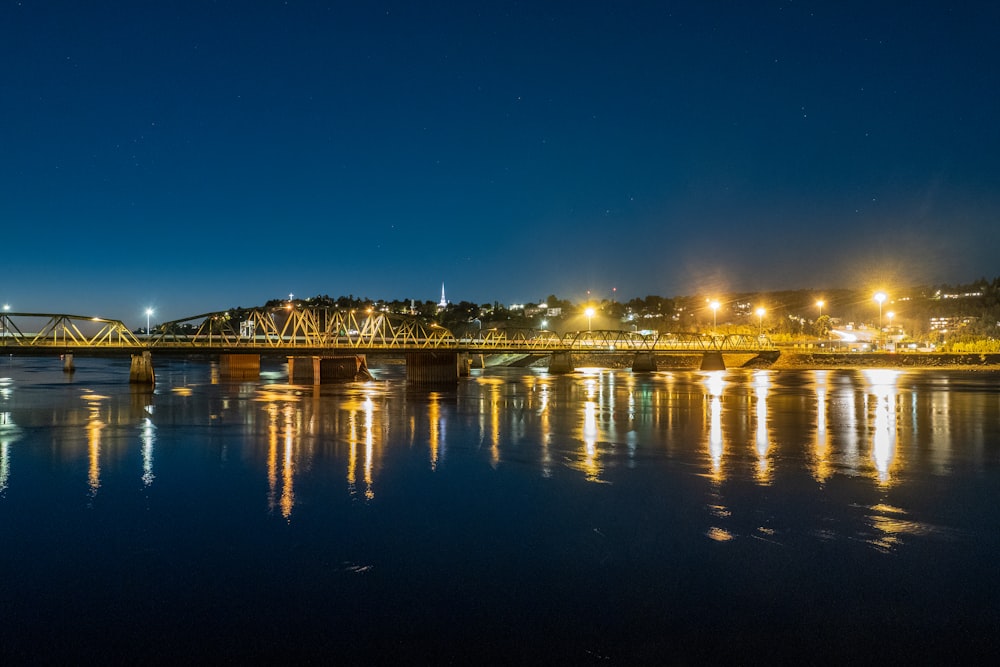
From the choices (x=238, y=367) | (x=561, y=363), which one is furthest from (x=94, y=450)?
(x=561, y=363)

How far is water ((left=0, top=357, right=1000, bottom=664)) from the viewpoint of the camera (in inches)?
427

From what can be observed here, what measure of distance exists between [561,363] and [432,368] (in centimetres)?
4037

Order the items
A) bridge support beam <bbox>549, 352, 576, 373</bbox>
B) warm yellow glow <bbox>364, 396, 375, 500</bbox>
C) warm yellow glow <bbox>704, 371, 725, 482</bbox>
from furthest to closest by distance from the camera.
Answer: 1. bridge support beam <bbox>549, 352, 576, 373</bbox>
2. warm yellow glow <bbox>704, 371, 725, 482</bbox>
3. warm yellow glow <bbox>364, 396, 375, 500</bbox>

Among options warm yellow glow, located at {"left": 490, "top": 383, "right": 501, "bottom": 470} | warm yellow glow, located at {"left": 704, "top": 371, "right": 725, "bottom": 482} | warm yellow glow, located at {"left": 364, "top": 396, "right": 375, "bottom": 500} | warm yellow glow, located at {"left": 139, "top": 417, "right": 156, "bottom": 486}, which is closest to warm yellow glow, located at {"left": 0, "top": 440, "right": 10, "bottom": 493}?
warm yellow glow, located at {"left": 139, "top": 417, "right": 156, "bottom": 486}

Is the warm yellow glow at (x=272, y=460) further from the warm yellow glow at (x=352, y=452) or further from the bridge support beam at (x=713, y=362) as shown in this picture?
the bridge support beam at (x=713, y=362)

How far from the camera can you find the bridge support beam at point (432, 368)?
84.8 m

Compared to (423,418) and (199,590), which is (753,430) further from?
(199,590)

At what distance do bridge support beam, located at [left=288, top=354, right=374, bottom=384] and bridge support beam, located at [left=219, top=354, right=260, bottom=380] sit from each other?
863 centimetres

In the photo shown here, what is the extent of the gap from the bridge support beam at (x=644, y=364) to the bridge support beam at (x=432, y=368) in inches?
1830

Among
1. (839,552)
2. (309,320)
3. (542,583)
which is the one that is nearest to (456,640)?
(542,583)

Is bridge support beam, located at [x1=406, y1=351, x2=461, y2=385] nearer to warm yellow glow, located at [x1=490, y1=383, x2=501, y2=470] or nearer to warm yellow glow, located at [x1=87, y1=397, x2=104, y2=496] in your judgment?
warm yellow glow, located at [x1=490, y1=383, x2=501, y2=470]

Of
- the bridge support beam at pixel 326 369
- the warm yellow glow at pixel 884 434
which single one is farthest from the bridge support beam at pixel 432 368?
the warm yellow glow at pixel 884 434

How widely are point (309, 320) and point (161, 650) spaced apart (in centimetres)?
9856

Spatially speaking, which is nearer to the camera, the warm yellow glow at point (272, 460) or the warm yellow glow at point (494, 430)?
the warm yellow glow at point (272, 460)
